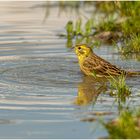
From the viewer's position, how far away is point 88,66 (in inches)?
504

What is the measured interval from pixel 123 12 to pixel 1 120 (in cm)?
953

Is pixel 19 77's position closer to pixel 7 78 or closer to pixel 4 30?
pixel 7 78

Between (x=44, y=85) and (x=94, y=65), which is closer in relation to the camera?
(x=44, y=85)

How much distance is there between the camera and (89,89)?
11.1 meters

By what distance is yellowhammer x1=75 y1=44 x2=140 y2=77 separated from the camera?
12164 mm

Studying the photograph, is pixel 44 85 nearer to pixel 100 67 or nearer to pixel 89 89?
pixel 89 89

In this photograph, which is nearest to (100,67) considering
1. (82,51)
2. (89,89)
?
(82,51)

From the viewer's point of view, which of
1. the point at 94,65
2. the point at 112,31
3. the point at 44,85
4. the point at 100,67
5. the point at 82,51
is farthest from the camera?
the point at 112,31

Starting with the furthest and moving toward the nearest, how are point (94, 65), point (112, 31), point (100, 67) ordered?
1. point (112, 31)
2. point (94, 65)
3. point (100, 67)

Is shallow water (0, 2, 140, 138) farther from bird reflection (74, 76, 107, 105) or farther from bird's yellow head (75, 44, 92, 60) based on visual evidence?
bird's yellow head (75, 44, 92, 60)

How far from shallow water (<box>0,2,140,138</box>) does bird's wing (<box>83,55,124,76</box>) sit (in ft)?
0.83

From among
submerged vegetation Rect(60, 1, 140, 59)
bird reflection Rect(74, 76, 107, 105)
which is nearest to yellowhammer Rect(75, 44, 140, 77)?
bird reflection Rect(74, 76, 107, 105)

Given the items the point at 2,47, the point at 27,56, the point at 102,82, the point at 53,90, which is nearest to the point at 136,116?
the point at 53,90

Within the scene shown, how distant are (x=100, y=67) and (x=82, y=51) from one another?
75 centimetres
